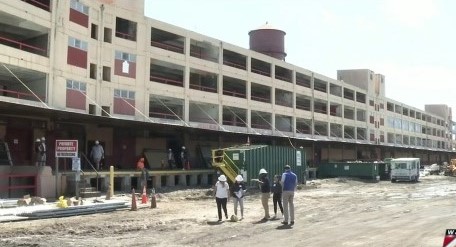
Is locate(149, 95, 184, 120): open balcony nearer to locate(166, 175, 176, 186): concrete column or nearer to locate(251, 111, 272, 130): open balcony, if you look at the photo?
locate(166, 175, 176, 186): concrete column

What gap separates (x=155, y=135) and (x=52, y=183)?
1551cm

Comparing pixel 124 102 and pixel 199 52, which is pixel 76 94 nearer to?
pixel 124 102

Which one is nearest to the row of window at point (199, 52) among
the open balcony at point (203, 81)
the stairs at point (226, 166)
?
the open balcony at point (203, 81)

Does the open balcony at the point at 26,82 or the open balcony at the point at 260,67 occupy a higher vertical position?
the open balcony at the point at 260,67

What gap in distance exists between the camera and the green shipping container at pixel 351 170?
4888cm

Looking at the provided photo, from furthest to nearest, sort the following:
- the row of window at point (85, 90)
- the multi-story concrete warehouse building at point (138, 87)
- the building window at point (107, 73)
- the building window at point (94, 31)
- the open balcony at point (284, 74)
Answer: the open balcony at point (284, 74) → the building window at point (107, 73) → the building window at point (94, 31) → the row of window at point (85, 90) → the multi-story concrete warehouse building at point (138, 87)

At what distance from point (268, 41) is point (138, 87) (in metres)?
28.9

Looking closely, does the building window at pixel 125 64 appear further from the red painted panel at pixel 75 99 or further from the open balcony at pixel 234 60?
the open balcony at pixel 234 60

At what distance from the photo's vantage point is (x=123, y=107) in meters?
35.4

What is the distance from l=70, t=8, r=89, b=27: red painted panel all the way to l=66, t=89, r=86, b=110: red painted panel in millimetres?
4488

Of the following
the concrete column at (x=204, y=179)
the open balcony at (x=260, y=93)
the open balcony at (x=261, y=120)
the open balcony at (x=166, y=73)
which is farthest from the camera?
the open balcony at (x=260, y=93)

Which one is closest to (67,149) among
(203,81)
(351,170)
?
(203,81)

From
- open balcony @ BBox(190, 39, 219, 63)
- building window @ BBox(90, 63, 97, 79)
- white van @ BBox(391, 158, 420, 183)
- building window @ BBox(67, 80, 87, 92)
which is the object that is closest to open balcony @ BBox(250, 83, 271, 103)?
open balcony @ BBox(190, 39, 219, 63)

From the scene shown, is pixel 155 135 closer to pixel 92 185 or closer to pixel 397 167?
pixel 92 185
